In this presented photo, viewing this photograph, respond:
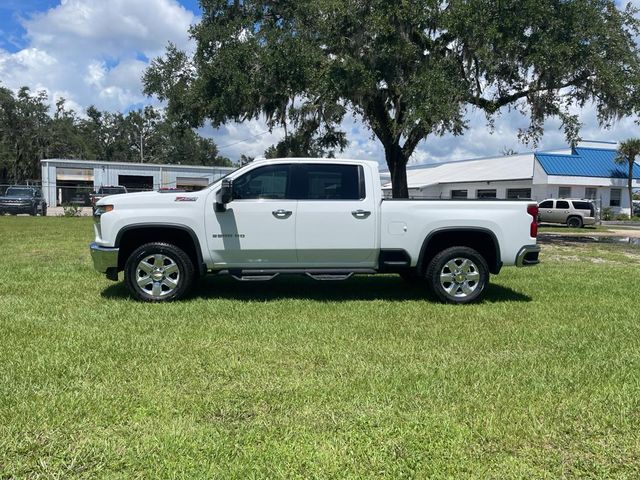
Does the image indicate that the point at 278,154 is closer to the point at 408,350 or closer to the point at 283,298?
the point at 283,298

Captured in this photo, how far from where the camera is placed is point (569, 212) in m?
31.0

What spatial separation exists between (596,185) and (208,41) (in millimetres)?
32136

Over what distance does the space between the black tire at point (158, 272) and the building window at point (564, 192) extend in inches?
1467

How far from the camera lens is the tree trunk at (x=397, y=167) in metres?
19.8

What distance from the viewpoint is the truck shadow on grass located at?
294 inches

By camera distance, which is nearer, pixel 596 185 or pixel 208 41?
pixel 208 41

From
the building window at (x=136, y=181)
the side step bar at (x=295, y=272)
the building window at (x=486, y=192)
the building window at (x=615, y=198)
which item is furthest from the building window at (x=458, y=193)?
the side step bar at (x=295, y=272)

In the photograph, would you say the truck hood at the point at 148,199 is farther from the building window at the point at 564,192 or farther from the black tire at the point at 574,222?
the building window at the point at 564,192

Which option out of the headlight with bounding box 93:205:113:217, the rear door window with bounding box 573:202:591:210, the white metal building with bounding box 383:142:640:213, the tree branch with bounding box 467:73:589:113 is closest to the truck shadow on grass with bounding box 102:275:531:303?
the headlight with bounding box 93:205:113:217

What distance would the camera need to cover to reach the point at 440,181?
4769 cm

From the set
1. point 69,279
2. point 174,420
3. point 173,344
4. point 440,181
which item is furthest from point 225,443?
point 440,181

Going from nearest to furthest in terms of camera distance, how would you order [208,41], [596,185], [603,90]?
[603,90] < [208,41] < [596,185]

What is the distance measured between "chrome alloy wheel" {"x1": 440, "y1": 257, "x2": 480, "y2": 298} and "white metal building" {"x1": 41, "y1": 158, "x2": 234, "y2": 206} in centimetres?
3878

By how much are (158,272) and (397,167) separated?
46.8 ft
